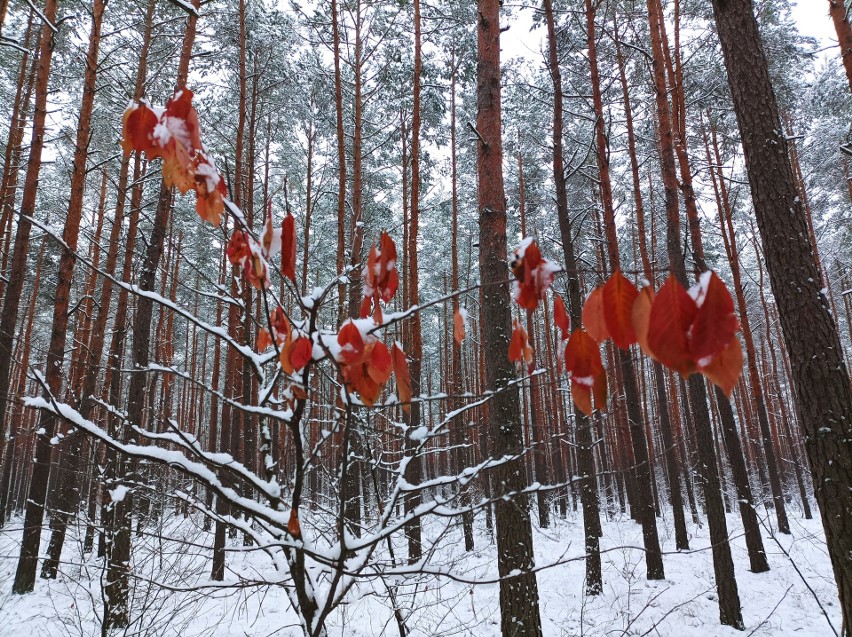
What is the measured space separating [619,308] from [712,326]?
18 cm

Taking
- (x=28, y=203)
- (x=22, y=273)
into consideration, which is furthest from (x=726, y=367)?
(x=22, y=273)

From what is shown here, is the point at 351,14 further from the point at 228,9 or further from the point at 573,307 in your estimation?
the point at 573,307

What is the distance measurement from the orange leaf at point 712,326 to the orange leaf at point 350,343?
2.05 ft

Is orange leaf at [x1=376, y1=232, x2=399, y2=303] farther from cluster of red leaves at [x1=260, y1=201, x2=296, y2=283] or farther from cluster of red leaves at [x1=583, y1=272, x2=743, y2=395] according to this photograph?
cluster of red leaves at [x1=583, y1=272, x2=743, y2=395]

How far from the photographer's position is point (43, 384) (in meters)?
1.16

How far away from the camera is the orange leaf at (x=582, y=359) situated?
0.85 metres

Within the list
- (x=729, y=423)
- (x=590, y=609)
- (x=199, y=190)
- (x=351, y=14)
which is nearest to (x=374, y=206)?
(x=351, y=14)

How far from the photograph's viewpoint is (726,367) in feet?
2.09

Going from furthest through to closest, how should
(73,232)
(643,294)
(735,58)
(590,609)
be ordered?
(73,232)
(590,609)
(735,58)
(643,294)

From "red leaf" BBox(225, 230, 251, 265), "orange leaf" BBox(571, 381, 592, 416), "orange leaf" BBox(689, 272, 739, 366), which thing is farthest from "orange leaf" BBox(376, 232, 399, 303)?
"orange leaf" BBox(689, 272, 739, 366)

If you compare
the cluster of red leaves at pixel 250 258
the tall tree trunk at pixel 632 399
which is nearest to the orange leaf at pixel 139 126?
the cluster of red leaves at pixel 250 258

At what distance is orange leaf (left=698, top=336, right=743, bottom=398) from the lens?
1.99ft

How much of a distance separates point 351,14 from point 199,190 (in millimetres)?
9927

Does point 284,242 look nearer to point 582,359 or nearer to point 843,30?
point 582,359
